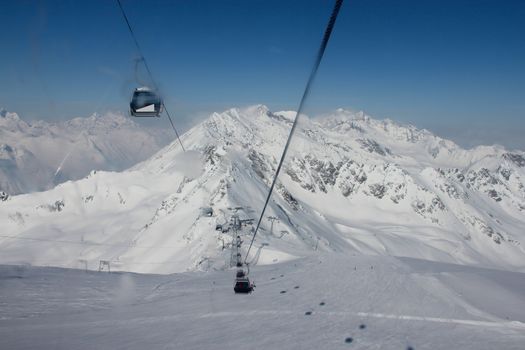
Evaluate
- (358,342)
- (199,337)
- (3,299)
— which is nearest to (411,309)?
(358,342)

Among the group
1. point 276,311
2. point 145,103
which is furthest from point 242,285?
point 145,103

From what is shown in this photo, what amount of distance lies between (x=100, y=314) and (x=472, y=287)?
67.2 feet

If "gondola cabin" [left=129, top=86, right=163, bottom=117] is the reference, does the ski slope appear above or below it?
below

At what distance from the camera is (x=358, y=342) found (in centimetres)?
1175

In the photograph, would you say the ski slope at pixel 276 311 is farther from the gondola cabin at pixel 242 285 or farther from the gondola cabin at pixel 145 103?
the gondola cabin at pixel 145 103

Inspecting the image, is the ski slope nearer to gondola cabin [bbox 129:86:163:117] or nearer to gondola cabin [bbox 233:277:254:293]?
gondola cabin [bbox 233:277:254:293]

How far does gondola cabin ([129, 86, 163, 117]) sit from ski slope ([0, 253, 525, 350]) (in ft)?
34.4

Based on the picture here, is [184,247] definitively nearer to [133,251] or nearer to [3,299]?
[133,251]

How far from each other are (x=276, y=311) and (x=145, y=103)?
13747 mm

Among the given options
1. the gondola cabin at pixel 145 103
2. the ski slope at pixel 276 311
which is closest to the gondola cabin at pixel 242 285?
the ski slope at pixel 276 311

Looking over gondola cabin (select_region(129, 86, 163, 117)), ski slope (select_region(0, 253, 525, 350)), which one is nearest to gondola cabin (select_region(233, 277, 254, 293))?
ski slope (select_region(0, 253, 525, 350))

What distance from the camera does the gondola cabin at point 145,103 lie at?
21.9 metres

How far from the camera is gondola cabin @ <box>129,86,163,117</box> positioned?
21922 mm

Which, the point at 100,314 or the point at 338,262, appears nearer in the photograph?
the point at 100,314
